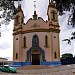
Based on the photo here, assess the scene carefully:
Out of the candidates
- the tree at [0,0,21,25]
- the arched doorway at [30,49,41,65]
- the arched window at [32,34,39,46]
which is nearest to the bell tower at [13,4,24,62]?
the arched doorway at [30,49,41,65]

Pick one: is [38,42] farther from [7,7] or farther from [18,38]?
[7,7]

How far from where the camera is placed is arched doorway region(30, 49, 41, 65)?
47694 millimetres

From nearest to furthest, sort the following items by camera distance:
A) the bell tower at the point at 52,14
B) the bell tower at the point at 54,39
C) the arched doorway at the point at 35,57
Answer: the bell tower at the point at 54,39, the arched doorway at the point at 35,57, the bell tower at the point at 52,14

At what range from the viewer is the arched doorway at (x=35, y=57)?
4769cm

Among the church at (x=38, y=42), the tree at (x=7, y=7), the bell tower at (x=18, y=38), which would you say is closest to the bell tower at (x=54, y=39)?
the church at (x=38, y=42)

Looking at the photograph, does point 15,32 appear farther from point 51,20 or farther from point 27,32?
point 51,20

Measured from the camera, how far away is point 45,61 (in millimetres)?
46406

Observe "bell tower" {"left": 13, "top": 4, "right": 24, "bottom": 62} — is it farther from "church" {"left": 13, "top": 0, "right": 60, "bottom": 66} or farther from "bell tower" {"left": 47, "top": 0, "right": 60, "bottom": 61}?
"bell tower" {"left": 47, "top": 0, "right": 60, "bottom": 61}

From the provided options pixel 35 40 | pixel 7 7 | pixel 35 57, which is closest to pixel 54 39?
pixel 35 40

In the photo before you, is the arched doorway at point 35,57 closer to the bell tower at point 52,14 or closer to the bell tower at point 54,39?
the bell tower at point 54,39

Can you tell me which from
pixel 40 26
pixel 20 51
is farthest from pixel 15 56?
pixel 40 26

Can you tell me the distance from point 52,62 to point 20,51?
747 cm

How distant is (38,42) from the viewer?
47438 mm

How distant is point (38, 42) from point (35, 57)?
343 centimetres
